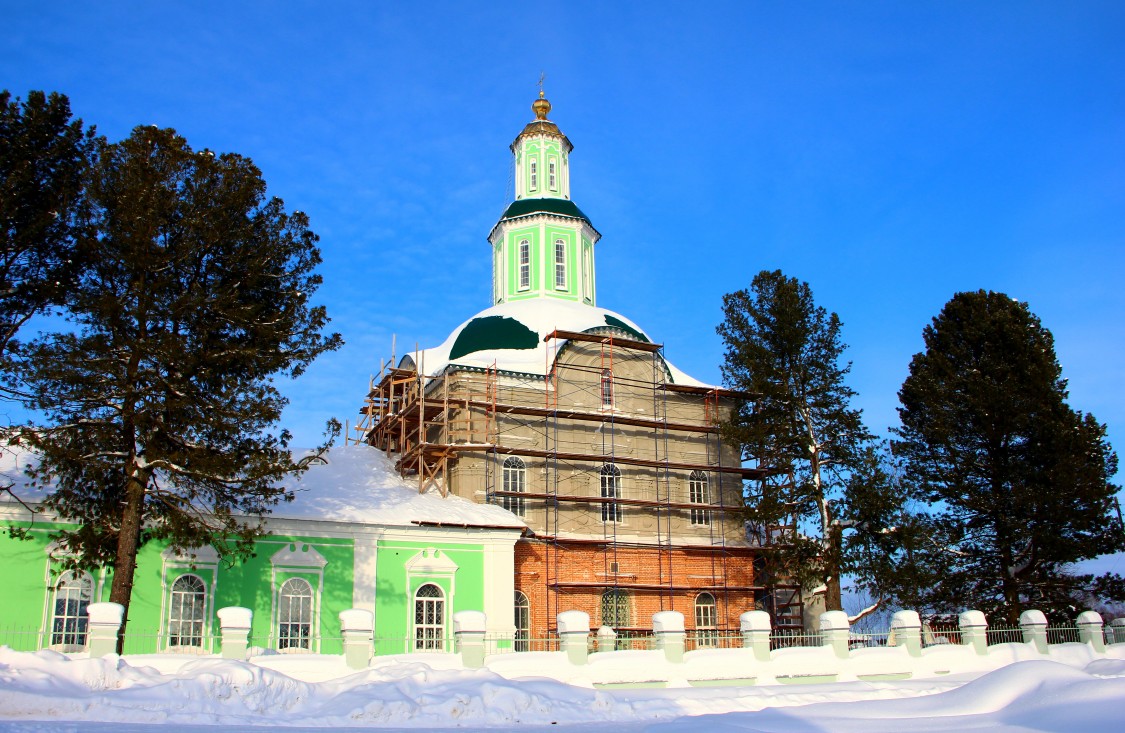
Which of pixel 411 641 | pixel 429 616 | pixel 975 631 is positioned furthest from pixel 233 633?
pixel 975 631

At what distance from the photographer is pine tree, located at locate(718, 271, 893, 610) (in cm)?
2361

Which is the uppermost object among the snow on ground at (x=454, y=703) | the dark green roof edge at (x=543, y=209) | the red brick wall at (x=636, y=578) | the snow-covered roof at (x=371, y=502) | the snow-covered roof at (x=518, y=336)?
the dark green roof edge at (x=543, y=209)

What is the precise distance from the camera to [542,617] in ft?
75.9

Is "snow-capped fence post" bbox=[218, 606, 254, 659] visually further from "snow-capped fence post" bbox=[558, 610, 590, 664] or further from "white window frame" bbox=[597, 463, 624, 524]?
"white window frame" bbox=[597, 463, 624, 524]

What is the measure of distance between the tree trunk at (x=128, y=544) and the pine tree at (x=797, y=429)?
14.5 m

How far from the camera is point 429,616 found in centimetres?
2114

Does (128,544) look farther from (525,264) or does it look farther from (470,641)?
(525,264)

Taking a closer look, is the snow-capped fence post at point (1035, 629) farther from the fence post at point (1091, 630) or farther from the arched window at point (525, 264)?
the arched window at point (525, 264)

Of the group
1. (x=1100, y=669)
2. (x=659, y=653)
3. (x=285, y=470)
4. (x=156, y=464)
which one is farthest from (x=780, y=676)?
(x=156, y=464)

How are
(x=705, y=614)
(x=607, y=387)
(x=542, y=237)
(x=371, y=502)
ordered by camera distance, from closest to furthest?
1. (x=371, y=502)
2. (x=705, y=614)
3. (x=607, y=387)
4. (x=542, y=237)

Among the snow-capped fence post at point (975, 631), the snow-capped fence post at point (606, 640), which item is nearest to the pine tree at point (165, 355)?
the snow-capped fence post at point (606, 640)

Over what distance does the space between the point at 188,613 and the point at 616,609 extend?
1036 cm

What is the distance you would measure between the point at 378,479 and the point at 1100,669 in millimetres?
15767

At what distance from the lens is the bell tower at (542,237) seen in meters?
30.2
